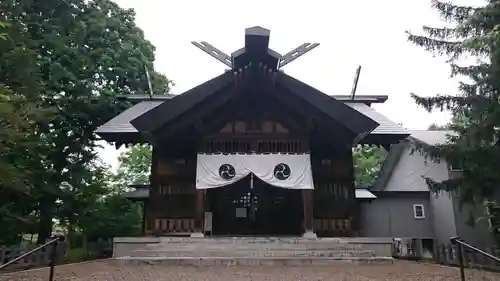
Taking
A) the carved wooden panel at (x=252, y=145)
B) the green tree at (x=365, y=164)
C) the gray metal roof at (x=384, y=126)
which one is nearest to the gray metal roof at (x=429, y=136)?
the gray metal roof at (x=384, y=126)

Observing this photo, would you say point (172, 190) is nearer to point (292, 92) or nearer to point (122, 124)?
point (122, 124)

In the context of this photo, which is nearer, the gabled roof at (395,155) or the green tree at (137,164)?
the gabled roof at (395,155)

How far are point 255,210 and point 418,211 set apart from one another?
8.46 m

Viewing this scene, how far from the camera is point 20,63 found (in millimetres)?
10953

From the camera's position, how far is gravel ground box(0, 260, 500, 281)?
23.7ft

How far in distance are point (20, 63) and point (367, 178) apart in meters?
27.7

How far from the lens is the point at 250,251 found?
9.68 meters

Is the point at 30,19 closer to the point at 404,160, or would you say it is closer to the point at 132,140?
the point at 132,140

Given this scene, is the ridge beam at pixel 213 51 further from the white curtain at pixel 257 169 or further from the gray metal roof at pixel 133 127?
the gray metal roof at pixel 133 127

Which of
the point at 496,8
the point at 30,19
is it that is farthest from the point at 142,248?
the point at 496,8

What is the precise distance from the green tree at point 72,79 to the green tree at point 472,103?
11.9m

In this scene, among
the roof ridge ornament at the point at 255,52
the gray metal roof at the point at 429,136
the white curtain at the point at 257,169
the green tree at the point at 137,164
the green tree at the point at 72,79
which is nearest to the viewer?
the roof ridge ornament at the point at 255,52

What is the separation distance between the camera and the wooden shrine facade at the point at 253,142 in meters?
12.2

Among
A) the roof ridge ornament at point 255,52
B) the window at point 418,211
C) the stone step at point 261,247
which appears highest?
the roof ridge ornament at point 255,52
